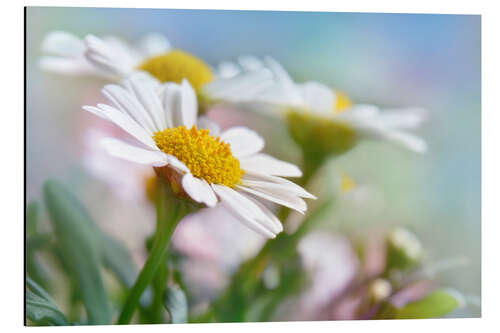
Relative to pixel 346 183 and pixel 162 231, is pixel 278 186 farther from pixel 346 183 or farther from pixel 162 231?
pixel 346 183

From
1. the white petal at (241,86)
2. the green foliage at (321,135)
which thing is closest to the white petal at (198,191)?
the white petal at (241,86)

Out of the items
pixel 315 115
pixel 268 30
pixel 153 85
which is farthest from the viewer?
pixel 268 30

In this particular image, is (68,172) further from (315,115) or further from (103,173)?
(315,115)

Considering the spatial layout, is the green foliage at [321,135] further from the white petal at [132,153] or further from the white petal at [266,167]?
the white petal at [132,153]

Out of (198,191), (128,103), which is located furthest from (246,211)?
(128,103)

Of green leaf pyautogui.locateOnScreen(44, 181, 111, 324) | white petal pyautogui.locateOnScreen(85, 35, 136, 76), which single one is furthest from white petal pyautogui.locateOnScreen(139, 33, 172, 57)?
green leaf pyautogui.locateOnScreen(44, 181, 111, 324)

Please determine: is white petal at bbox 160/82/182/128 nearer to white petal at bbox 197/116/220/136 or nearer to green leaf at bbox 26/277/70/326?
white petal at bbox 197/116/220/136
